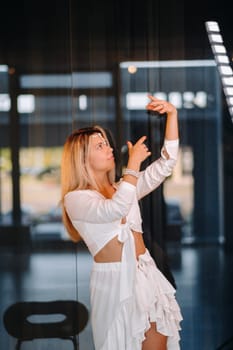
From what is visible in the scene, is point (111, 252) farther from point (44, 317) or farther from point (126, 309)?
point (44, 317)

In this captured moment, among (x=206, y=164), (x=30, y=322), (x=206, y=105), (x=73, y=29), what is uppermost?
(x=73, y=29)

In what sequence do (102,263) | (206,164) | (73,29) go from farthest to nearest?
(206,164) < (73,29) < (102,263)

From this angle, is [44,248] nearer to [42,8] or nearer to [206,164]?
[206,164]

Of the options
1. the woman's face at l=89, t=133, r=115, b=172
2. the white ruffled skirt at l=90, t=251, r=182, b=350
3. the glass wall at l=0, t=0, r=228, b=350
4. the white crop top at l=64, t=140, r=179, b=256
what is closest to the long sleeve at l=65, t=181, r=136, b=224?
the white crop top at l=64, t=140, r=179, b=256

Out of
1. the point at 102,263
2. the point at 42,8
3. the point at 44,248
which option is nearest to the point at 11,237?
the point at 44,248

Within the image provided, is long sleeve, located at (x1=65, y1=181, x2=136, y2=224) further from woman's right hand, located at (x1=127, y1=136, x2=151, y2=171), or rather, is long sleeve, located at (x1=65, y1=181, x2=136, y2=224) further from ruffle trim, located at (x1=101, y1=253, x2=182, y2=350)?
ruffle trim, located at (x1=101, y1=253, x2=182, y2=350)

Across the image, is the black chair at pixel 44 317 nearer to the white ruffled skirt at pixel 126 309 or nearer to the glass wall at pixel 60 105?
the glass wall at pixel 60 105

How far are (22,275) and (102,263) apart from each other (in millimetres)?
906

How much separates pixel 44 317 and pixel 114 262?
0.95 meters

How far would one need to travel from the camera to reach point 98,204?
2.38 metres

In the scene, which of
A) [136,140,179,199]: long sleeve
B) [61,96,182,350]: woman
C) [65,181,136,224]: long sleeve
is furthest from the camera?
[136,140,179,199]: long sleeve

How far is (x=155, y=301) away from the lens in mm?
2502

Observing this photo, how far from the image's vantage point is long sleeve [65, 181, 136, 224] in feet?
7.64

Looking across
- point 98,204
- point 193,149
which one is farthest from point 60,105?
point 98,204
